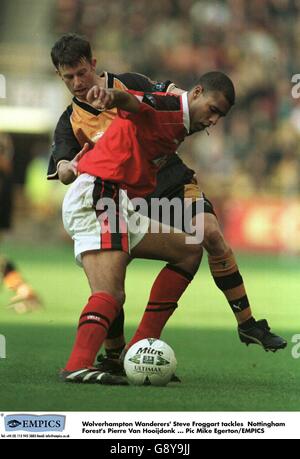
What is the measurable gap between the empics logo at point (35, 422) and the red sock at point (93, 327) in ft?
2.48

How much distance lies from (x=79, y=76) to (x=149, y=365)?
151 cm

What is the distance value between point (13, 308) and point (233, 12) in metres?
13.7

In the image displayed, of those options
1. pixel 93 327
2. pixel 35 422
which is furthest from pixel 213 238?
pixel 35 422

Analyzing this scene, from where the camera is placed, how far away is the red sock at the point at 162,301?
18.9 feet

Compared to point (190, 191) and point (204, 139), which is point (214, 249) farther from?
point (204, 139)

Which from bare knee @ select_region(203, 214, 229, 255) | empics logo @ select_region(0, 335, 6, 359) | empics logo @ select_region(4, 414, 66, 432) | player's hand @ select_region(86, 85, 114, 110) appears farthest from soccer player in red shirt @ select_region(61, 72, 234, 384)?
empics logo @ select_region(0, 335, 6, 359)

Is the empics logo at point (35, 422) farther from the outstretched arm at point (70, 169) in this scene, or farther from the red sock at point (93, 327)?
the outstretched arm at point (70, 169)

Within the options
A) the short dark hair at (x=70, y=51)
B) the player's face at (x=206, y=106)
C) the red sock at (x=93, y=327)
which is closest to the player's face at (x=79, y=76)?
the short dark hair at (x=70, y=51)

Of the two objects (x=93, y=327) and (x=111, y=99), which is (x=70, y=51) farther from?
(x=93, y=327)

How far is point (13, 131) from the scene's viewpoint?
21141 mm

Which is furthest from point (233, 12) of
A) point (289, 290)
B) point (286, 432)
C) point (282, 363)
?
point (286, 432)

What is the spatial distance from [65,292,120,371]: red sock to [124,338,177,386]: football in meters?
0.22

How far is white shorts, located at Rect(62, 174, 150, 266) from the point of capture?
5.24m

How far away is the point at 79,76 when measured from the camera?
221 inches
